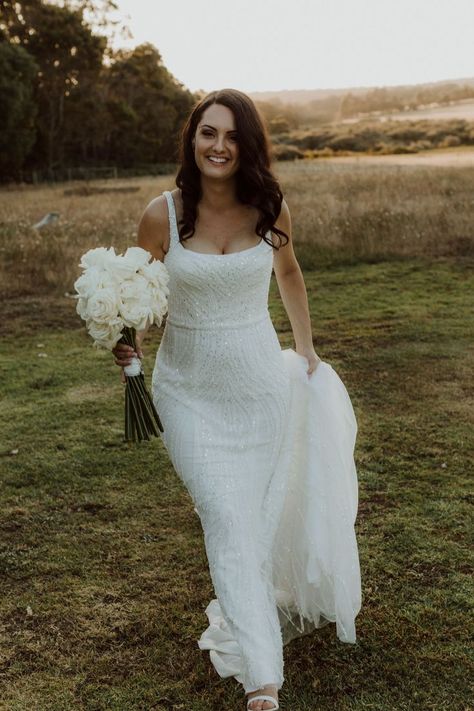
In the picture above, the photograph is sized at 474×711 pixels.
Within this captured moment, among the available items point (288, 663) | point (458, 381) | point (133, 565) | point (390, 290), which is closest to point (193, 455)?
point (288, 663)

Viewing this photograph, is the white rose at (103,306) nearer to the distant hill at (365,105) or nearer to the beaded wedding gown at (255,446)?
the beaded wedding gown at (255,446)

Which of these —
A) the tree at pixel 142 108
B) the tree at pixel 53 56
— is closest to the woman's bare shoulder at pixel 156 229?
the tree at pixel 53 56


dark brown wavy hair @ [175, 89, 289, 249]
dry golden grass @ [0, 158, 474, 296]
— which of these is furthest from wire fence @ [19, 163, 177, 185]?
dark brown wavy hair @ [175, 89, 289, 249]

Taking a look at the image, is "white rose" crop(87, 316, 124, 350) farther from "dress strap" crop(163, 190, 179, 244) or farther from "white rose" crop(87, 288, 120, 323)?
"dress strap" crop(163, 190, 179, 244)

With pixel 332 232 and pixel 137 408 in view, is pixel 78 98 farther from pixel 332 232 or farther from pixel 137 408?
pixel 137 408

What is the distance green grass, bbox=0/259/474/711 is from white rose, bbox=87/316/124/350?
1420 millimetres

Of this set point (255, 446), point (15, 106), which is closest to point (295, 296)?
point (255, 446)

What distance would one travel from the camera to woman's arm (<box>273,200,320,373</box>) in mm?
3656

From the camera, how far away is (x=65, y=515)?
4746mm

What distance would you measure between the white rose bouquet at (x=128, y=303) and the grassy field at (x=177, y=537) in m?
1.05

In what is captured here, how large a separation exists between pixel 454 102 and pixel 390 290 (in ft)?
157

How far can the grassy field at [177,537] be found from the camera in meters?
3.19

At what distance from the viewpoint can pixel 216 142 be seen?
321 cm

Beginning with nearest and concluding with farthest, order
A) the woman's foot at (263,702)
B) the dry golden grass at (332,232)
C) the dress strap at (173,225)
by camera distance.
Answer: the woman's foot at (263,702) → the dress strap at (173,225) → the dry golden grass at (332,232)
